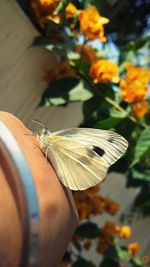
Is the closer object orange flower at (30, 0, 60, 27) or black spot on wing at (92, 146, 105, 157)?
black spot on wing at (92, 146, 105, 157)

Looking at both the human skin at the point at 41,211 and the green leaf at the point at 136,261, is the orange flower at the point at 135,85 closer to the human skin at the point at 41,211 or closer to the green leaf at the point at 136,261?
the human skin at the point at 41,211

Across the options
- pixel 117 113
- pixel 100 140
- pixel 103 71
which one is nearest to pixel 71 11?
pixel 103 71

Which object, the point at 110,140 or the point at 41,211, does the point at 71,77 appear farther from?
the point at 41,211

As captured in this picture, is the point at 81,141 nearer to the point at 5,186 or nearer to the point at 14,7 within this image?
the point at 5,186

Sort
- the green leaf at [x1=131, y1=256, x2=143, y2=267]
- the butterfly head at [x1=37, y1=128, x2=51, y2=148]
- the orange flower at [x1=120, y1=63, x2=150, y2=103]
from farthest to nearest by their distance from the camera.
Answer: the green leaf at [x1=131, y1=256, x2=143, y2=267], the orange flower at [x1=120, y1=63, x2=150, y2=103], the butterfly head at [x1=37, y1=128, x2=51, y2=148]

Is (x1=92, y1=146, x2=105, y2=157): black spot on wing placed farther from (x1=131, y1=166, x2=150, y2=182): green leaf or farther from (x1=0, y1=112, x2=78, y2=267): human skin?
(x1=131, y1=166, x2=150, y2=182): green leaf

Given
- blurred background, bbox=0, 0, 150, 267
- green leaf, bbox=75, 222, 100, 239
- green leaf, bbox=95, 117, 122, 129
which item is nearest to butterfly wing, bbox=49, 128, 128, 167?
blurred background, bbox=0, 0, 150, 267
